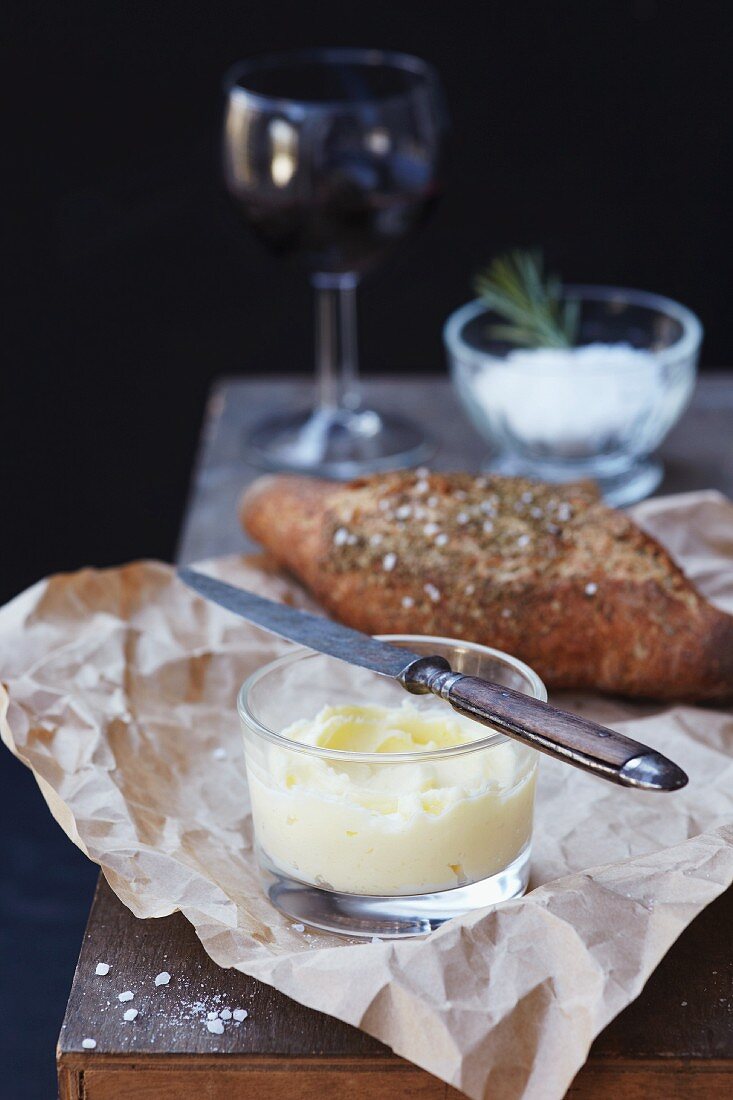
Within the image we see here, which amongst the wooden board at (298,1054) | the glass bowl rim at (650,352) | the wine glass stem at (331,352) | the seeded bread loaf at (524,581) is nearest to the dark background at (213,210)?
the wine glass stem at (331,352)

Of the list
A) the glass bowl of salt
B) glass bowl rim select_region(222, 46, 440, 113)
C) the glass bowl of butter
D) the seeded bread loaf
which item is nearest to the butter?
the glass bowl of butter

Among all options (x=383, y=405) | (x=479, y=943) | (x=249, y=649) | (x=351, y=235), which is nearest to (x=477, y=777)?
(x=479, y=943)

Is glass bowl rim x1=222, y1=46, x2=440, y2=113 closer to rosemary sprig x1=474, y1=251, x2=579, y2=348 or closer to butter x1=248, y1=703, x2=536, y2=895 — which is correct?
rosemary sprig x1=474, y1=251, x2=579, y2=348

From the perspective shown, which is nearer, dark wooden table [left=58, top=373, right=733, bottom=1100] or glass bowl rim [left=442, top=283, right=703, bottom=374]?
dark wooden table [left=58, top=373, right=733, bottom=1100]

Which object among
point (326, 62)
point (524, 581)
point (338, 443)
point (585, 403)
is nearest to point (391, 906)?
point (524, 581)

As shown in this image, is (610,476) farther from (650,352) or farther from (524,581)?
(524,581)

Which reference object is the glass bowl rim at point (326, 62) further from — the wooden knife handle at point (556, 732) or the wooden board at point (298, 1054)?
the wooden board at point (298, 1054)

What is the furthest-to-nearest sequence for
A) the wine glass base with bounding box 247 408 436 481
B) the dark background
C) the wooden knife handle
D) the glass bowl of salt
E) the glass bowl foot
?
the dark background, the wine glass base with bounding box 247 408 436 481, the glass bowl of salt, the glass bowl foot, the wooden knife handle
